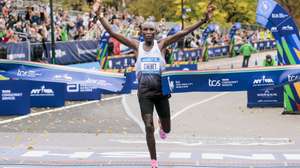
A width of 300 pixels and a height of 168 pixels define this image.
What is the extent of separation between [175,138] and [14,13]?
18361mm

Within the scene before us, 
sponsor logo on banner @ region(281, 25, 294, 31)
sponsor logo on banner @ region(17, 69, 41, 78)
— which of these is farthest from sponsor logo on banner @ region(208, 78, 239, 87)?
sponsor logo on banner @ region(17, 69, 41, 78)

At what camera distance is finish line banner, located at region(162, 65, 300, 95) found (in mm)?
14328

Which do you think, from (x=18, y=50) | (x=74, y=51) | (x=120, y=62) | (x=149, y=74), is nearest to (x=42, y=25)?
(x=18, y=50)

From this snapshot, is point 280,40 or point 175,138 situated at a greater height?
point 280,40

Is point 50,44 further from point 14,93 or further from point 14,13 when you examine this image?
point 14,93

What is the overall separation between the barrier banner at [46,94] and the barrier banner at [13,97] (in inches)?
83.2

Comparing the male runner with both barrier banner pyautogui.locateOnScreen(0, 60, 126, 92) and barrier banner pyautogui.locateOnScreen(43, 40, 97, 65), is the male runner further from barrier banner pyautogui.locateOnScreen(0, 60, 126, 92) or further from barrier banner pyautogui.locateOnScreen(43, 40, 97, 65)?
barrier banner pyautogui.locateOnScreen(43, 40, 97, 65)

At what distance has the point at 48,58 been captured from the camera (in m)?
29.5

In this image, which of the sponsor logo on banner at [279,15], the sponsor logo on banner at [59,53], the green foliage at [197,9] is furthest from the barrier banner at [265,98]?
the green foliage at [197,9]

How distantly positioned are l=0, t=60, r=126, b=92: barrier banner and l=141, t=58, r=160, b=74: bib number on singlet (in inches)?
389

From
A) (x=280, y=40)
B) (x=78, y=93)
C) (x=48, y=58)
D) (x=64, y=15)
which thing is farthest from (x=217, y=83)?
(x=64, y=15)

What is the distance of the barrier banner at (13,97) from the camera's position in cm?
1697

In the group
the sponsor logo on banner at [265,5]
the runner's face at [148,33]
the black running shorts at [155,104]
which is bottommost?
the black running shorts at [155,104]

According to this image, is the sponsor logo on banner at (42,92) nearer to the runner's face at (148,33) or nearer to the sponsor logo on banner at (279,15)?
the sponsor logo on banner at (279,15)
